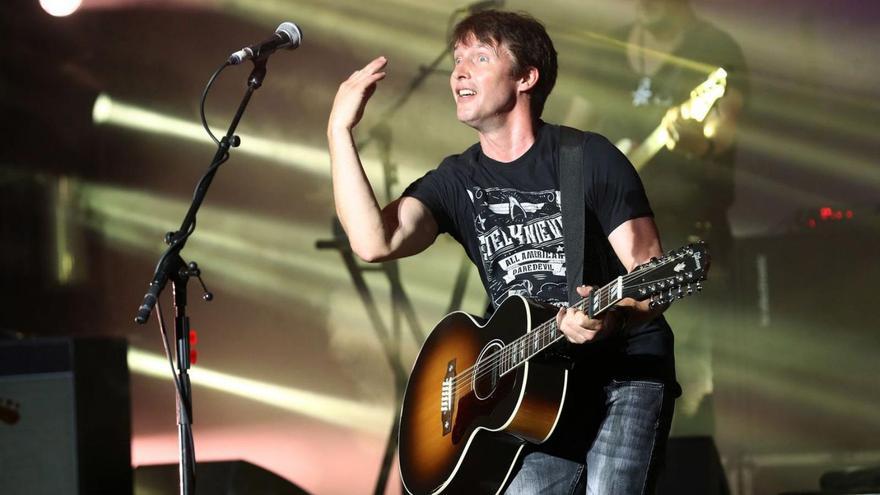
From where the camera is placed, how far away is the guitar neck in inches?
92.1

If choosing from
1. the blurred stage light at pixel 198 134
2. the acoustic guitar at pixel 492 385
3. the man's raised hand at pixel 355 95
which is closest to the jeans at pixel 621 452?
the acoustic guitar at pixel 492 385

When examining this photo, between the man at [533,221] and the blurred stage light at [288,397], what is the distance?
8.78 feet

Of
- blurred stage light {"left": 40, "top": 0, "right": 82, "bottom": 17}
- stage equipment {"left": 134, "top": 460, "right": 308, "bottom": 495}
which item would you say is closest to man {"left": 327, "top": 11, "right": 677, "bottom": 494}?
stage equipment {"left": 134, "top": 460, "right": 308, "bottom": 495}

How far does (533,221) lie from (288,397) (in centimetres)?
317

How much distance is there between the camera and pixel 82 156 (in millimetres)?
5770

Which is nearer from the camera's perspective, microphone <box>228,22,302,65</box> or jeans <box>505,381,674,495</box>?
jeans <box>505,381,674,495</box>

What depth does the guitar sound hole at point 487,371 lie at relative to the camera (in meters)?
2.70

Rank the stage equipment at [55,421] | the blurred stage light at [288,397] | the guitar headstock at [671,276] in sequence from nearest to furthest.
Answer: the guitar headstock at [671,276], the stage equipment at [55,421], the blurred stage light at [288,397]

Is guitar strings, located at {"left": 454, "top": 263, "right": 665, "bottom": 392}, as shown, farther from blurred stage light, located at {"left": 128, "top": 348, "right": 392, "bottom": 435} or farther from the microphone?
blurred stage light, located at {"left": 128, "top": 348, "right": 392, "bottom": 435}

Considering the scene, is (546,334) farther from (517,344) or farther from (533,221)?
(533,221)

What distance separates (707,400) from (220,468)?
2395 millimetres

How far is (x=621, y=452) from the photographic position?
2553 mm

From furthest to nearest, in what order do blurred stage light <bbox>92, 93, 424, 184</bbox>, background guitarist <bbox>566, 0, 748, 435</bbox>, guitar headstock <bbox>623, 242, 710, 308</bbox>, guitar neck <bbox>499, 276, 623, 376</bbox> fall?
blurred stage light <bbox>92, 93, 424, 184</bbox>
background guitarist <bbox>566, 0, 748, 435</bbox>
guitar neck <bbox>499, 276, 623, 376</bbox>
guitar headstock <bbox>623, 242, 710, 308</bbox>

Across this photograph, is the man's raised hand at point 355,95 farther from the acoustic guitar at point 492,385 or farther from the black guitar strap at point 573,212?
the acoustic guitar at point 492,385
